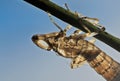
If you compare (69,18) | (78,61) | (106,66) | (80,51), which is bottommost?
(69,18)

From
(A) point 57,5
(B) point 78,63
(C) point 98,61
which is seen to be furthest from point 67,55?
(A) point 57,5

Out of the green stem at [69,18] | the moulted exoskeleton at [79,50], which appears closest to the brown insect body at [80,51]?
the moulted exoskeleton at [79,50]

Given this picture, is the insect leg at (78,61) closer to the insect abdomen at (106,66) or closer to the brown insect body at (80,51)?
the brown insect body at (80,51)

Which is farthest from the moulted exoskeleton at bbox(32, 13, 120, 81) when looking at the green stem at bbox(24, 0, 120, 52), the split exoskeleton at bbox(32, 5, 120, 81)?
the green stem at bbox(24, 0, 120, 52)

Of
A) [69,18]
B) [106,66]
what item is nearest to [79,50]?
[106,66]

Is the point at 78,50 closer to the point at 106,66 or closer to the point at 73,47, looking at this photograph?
the point at 73,47

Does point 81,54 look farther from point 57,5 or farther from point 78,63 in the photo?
point 57,5

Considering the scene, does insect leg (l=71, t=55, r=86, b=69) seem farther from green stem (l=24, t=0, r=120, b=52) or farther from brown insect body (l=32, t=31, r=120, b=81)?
green stem (l=24, t=0, r=120, b=52)
